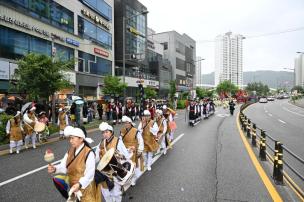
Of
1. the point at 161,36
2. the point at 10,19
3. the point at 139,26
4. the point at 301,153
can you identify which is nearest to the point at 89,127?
the point at 10,19

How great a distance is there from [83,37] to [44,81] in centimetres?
1789

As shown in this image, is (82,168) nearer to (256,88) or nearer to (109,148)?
(109,148)

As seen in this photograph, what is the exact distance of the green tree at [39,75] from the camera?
683 inches

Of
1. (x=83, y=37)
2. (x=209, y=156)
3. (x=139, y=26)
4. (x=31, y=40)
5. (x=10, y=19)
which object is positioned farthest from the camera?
(x=139, y=26)

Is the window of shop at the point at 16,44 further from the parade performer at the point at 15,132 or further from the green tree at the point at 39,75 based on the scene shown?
the parade performer at the point at 15,132

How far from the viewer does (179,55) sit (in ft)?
262

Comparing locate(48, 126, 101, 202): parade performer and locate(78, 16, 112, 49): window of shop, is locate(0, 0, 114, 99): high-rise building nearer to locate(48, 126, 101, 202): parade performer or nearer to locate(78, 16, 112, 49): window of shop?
locate(78, 16, 112, 49): window of shop

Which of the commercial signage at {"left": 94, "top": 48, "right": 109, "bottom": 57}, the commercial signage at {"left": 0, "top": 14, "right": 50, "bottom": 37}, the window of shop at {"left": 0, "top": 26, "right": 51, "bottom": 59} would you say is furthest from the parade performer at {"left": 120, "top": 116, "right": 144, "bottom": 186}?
the commercial signage at {"left": 94, "top": 48, "right": 109, "bottom": 57}

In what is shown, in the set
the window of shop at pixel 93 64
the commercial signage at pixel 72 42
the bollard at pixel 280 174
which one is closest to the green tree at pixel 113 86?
the window of shop at pixel 93 64

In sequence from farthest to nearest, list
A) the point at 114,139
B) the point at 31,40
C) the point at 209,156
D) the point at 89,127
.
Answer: the point at 31,40, the point at 89,127, the point at 209,156, the point at 114,139

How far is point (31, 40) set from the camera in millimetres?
25234

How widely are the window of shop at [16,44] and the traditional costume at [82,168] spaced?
2044 centimetres

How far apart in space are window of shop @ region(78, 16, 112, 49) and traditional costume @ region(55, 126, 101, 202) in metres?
31.1

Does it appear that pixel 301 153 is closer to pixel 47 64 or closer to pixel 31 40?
pixel 47 64
